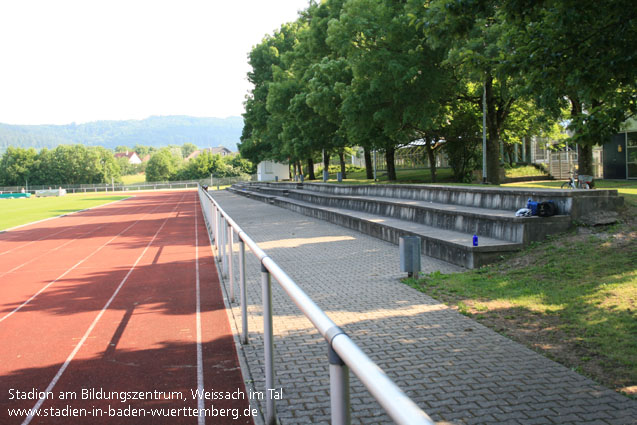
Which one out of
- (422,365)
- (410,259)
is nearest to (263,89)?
(410,259)

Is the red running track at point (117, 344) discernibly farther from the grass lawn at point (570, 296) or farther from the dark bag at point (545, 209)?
the dark bag at point (545, 209)

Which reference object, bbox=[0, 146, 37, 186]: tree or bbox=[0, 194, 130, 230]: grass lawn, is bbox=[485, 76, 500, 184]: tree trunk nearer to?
bbox=[0, 194, 130, 230]: grass lawn

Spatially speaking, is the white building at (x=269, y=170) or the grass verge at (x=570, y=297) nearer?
the grass verge at (x=570, y=297)

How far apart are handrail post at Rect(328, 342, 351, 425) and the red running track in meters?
2.16

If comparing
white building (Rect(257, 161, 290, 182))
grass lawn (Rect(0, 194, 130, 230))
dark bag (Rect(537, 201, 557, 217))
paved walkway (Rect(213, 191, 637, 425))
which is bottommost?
paved walkway (Rect(213, 191, 637, 425))

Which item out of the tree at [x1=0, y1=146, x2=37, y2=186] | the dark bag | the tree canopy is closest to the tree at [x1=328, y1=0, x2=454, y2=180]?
the tree canopy

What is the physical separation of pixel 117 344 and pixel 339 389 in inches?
185

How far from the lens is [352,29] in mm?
24156

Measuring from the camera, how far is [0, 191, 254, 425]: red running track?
4.41 m

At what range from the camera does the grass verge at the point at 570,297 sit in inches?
206

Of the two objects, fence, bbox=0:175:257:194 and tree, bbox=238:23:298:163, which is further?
fence, bbox=0:175:257:194

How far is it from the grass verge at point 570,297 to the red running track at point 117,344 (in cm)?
307

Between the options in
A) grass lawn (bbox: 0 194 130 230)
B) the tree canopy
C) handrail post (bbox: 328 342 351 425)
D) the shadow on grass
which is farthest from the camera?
grass lawn (bbox: 0 194 130 230)

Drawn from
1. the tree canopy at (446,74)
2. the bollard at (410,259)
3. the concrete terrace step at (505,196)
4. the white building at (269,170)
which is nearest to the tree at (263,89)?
the tree canopy at (446,74)
